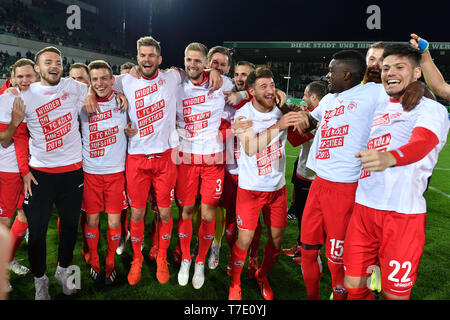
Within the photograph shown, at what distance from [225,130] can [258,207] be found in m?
0.96

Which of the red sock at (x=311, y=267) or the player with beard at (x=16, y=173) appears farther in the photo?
the player with beard at (x=16, y=173)

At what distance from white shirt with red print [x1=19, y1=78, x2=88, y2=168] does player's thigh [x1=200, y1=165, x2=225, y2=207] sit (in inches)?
50.8

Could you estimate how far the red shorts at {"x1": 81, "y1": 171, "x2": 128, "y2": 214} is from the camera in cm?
312

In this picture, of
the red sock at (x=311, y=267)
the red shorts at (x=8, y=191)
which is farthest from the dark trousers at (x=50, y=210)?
the red sock at (x=311, y=267)

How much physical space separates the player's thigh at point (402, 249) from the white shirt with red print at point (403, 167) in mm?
66

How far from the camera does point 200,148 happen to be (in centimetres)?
325

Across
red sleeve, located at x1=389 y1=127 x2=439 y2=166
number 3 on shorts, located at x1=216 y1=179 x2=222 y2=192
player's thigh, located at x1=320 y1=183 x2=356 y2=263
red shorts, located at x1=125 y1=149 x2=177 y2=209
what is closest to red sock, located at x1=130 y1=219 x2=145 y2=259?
red shorts, located at x1=125 y1=149 x2=177 y2=209

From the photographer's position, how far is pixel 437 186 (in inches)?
279

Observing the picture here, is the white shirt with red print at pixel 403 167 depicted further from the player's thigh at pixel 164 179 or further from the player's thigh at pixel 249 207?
the player's thigh at pixel 164 179

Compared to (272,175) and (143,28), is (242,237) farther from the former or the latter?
(143,28)

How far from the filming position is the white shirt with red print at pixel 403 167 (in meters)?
1.87

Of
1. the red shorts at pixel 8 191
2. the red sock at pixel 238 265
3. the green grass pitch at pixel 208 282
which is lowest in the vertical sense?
the green grass pitch at pixel 208 282
